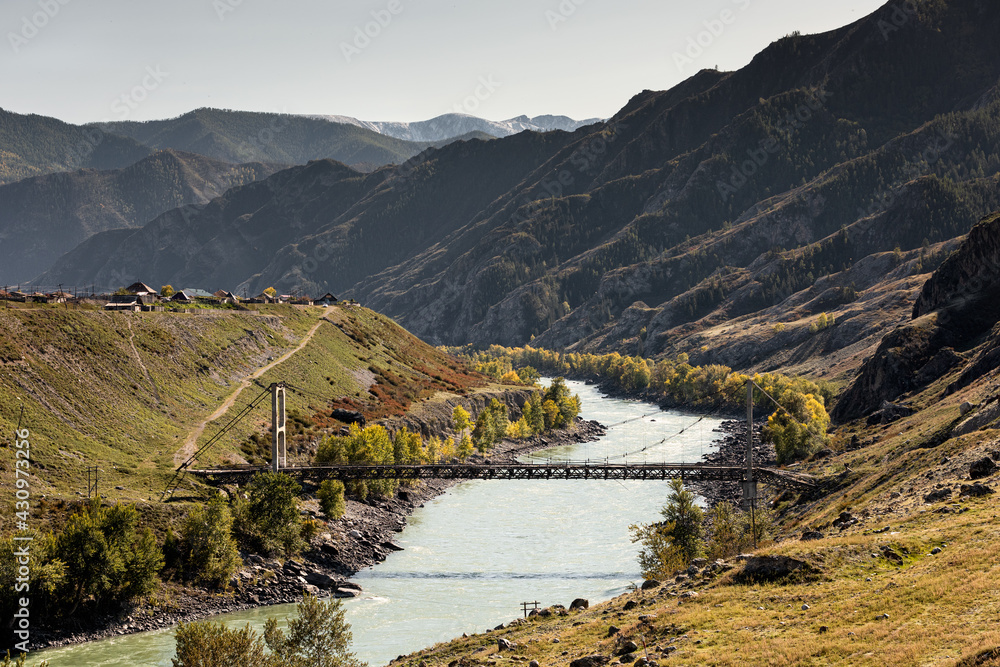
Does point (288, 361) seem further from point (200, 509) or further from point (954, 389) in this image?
point (954, 389)

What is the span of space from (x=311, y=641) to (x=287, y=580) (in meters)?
28.2

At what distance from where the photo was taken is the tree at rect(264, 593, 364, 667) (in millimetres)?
38688

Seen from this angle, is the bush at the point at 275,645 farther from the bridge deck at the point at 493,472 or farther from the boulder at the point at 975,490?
the bridge deck at the point at 493,472

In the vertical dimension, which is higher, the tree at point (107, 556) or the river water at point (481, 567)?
the tree at point (107, 556)

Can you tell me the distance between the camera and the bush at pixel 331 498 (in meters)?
80.7

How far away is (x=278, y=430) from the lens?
8662cm

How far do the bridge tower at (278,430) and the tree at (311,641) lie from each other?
1587 inches

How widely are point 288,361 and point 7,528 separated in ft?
213

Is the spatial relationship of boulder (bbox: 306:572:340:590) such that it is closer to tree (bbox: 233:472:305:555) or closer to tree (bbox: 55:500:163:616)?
tree (bbox: 233:472:305:555)

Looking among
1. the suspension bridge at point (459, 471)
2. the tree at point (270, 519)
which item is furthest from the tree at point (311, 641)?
the suspension bridge at point (459, 471)

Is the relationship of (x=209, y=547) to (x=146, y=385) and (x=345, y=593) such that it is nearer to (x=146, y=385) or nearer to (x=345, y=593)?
(x=345, y=593)

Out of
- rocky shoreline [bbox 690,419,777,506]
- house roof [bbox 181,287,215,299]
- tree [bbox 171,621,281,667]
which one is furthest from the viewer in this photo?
house roof [bbox 181,287,215,299]

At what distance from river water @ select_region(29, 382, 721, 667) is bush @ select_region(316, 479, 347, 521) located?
7086mm

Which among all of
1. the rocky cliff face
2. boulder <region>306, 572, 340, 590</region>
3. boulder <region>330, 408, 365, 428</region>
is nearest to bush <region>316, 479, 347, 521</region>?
boulder <region>306, 572, 340, 590</region>
